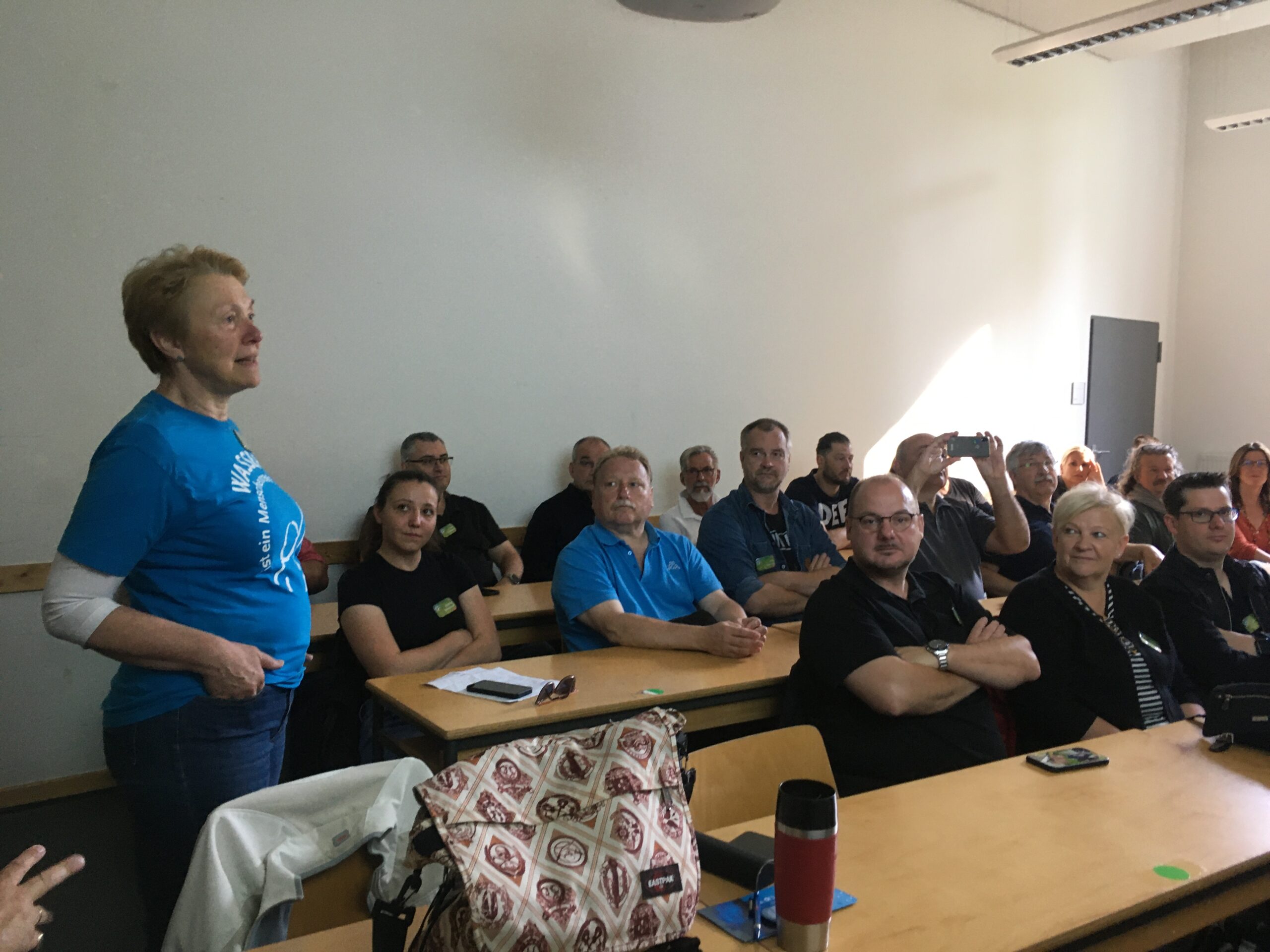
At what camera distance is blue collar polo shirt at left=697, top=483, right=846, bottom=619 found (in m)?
3.65

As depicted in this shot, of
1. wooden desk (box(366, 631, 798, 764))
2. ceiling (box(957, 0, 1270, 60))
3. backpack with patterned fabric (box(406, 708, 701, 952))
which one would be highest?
ceiling (box(957, 0, 1270, 60))

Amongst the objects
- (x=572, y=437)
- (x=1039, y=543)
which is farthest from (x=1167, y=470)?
(x=572, y=437)

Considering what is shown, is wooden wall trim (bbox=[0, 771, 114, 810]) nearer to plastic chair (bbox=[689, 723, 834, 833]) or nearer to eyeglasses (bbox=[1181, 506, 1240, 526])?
plastic chair (bbox=[689, 723, 834, 833])

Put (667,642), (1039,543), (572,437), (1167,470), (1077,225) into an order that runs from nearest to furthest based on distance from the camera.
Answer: (667,642) → (1039,543) → (1167,470) → (572,437) → (1077,225)

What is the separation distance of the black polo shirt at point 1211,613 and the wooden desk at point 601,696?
111 cm

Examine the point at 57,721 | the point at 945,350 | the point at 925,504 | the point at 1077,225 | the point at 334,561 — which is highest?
the point at 1077,225

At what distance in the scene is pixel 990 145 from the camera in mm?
7078

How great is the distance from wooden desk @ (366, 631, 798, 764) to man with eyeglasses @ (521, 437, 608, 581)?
1762 mm

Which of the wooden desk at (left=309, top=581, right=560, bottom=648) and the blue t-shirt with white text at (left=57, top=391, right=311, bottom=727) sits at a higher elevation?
the blue t-shirt with white text at (left=57, top=391, right=311, bottom=727)

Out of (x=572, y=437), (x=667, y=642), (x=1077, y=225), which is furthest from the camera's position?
(x=1077, y=225)

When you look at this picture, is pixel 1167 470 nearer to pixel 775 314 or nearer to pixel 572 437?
pixel 775 314

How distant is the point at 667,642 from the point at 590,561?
37cm

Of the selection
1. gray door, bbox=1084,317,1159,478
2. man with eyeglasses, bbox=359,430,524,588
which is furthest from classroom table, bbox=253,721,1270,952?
gray door, bbox=1084,317,1159,478

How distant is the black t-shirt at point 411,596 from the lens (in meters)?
2.96
